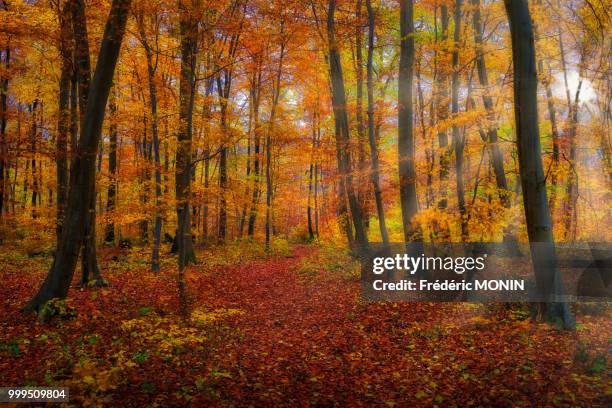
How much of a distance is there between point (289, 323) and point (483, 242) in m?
6.53

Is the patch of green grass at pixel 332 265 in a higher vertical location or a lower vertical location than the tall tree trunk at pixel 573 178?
lower

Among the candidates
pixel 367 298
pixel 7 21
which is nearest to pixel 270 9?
pixel 7 21

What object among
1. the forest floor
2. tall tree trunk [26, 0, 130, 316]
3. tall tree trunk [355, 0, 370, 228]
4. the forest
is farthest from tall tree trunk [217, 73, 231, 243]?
tall tree trunk [26, 0, 130, 316]

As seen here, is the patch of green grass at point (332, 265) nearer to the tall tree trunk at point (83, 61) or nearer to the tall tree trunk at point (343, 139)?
the tall tree trunk at point (343, 139)

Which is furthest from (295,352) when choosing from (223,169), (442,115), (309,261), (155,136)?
(223,169)

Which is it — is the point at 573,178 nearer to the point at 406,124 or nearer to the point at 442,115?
the point at 442,115

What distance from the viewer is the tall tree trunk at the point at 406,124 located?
36.7 ft

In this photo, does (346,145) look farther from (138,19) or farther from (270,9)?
(138,19)

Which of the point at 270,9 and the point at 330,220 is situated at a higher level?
the point at 270,9

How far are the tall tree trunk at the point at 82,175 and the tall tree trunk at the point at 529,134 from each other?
7408 mm

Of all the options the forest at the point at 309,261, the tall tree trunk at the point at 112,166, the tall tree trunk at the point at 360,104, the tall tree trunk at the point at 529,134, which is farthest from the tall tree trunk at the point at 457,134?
the tall tree trunk at the point at 112,166

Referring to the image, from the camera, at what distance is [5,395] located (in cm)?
498

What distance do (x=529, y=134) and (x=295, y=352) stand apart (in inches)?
223

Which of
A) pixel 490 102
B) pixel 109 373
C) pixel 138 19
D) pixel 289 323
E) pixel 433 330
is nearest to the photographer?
pixel 109 373
